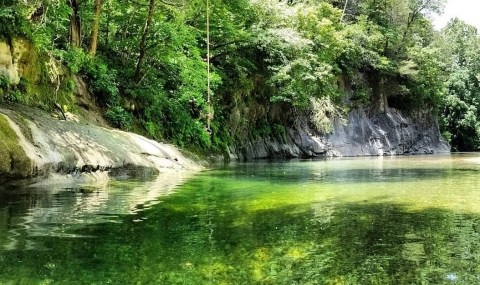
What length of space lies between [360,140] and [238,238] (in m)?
35.4

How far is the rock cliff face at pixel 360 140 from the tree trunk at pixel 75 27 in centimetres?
1081

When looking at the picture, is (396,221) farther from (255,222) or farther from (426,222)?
(255,222)

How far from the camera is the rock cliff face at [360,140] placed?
2892 centimetres

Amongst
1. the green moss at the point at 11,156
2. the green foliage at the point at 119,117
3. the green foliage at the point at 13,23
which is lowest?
the green moss at the point at 11,156

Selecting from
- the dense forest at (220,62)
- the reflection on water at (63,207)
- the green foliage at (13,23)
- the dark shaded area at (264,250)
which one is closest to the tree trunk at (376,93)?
the dense forest at (220,62)

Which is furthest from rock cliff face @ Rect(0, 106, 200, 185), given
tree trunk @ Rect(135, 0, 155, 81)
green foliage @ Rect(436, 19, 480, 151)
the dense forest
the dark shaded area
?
green foliage @ Rect(436, 19, 480, 151)

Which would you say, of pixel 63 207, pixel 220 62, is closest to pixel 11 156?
pixel 63 207

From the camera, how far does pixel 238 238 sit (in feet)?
14.5

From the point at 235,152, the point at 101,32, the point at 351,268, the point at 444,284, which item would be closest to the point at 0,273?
the point at 351,268

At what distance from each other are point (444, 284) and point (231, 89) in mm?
22672

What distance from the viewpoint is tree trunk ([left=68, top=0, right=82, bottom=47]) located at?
48.0 ft

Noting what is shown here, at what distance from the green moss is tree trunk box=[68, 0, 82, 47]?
6.97m

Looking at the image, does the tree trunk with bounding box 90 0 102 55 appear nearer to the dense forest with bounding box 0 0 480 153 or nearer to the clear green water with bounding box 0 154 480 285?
the dense forest with bounding box 0 0 480 153

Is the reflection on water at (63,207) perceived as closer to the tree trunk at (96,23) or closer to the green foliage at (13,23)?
the green foliage at (13,23)
